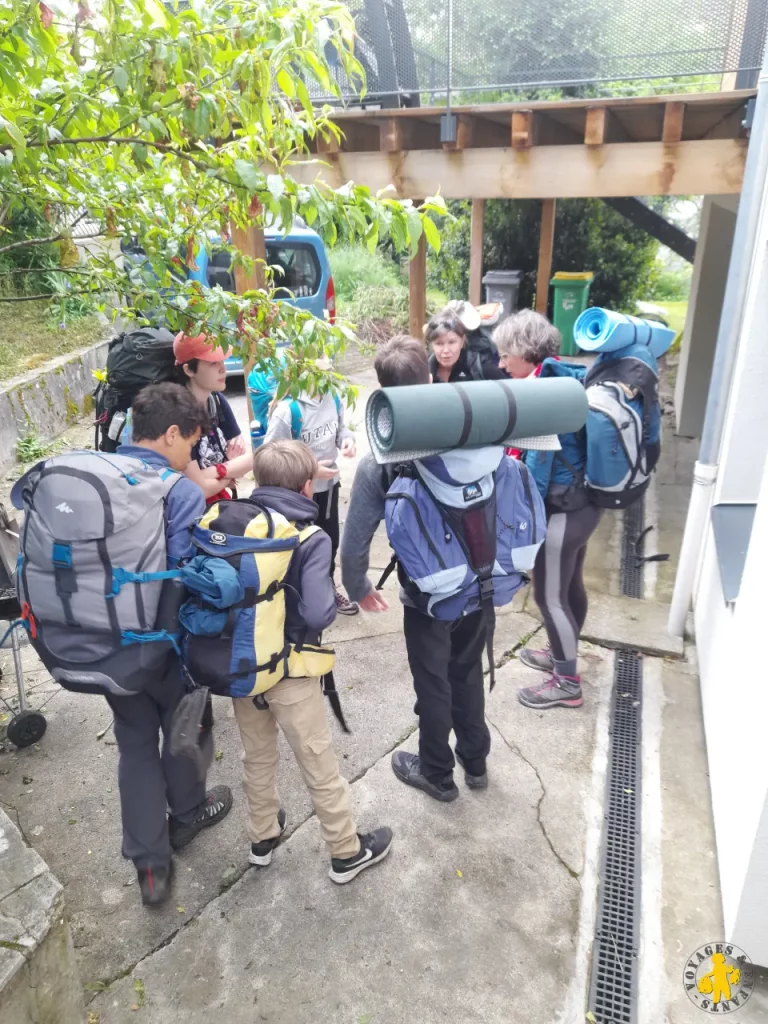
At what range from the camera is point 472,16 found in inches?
183

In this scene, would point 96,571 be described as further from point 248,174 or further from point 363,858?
point 363,858

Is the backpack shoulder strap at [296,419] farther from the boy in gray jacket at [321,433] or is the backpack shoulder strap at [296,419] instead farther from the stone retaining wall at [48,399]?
the stone retaining wall at [48,399]

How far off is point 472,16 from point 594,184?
1402 millimetres

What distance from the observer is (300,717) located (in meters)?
2.26

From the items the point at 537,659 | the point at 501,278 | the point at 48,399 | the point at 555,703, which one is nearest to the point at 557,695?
the point at 555,703

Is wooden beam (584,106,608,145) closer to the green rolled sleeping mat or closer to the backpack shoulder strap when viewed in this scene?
the backpack shoulder strap

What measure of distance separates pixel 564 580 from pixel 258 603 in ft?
5.56

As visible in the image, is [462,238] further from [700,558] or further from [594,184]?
[700,558]

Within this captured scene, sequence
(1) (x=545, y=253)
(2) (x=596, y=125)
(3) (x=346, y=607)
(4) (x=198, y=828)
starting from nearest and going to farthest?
(4) (x=198, y=828)
(3) (x=346, y=607)
(2) (x=596, y=125)
(1) (x=545, y=253)

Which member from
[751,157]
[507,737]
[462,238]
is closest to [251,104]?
[751,157]

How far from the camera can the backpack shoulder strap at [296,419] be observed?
139 inches

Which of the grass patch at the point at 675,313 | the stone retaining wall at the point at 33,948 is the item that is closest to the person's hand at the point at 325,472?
the stone retaining wall at the point at 33,948

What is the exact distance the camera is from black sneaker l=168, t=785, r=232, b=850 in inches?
104

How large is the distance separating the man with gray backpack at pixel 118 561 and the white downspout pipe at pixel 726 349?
102 inches
